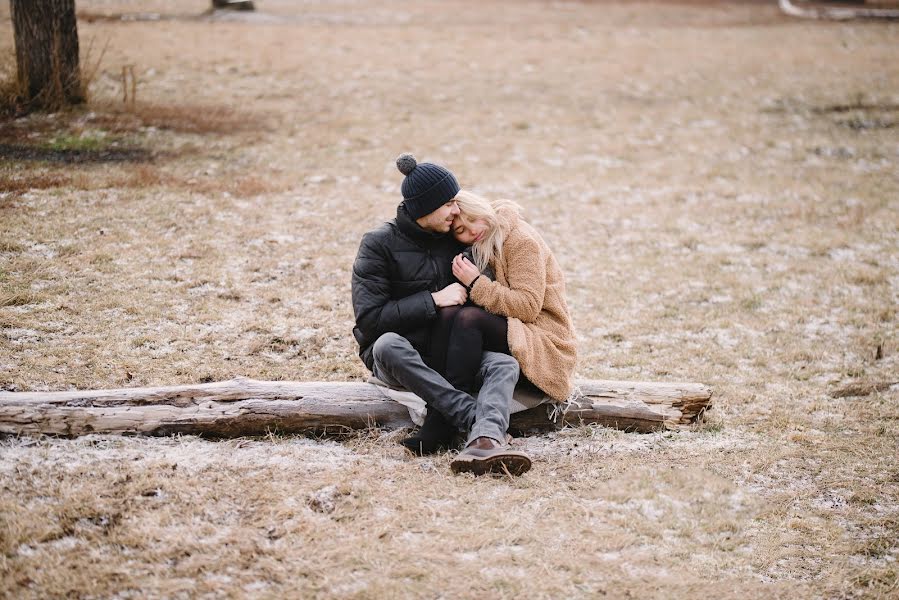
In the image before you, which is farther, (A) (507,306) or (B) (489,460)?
(A) (507,306)

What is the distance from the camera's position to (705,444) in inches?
191

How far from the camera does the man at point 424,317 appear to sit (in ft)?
14.5

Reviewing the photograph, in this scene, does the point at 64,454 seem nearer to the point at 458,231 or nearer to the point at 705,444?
the point at 458,231

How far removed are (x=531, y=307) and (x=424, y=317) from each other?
627 mm

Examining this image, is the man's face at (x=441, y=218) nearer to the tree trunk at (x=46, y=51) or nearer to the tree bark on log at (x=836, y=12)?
the tree trunk at (x=46, y=51)

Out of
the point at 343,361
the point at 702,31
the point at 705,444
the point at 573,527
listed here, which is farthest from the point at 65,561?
the point at 702,31

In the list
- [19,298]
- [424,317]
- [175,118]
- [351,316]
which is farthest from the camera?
[175,118]

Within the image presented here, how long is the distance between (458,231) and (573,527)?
1856 millimetres

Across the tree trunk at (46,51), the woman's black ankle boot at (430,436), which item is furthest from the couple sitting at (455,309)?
the tree trunk at (46,51)

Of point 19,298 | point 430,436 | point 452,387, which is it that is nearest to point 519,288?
point 452,387

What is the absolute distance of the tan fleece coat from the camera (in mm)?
4691

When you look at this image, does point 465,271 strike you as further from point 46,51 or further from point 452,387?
point 46,51

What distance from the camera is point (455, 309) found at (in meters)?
4.71

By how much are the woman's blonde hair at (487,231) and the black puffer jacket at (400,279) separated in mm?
233
